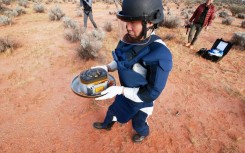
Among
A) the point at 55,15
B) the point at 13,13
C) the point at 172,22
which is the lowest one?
the point at 13,13

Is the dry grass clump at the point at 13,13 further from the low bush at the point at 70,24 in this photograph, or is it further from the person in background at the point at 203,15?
the person in background at the point at 203,15

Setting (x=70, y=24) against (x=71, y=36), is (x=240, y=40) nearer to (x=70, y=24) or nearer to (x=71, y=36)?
(x=71, y=36)

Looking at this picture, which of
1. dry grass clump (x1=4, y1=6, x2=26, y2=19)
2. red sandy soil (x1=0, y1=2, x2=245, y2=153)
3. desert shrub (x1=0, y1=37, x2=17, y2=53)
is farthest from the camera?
dry grass clump (x1=4, y1=6, x2=26, y2=19)

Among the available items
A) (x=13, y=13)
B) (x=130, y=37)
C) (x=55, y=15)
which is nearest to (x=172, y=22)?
(x=55, y=15)

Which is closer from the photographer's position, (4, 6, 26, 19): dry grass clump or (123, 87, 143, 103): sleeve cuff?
(123, 87, 143, 103): sleeve cuff

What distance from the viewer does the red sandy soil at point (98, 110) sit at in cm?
283

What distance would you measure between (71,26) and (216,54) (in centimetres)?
596

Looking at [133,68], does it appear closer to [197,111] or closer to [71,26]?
[197,111]

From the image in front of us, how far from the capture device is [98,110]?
11.2 ft

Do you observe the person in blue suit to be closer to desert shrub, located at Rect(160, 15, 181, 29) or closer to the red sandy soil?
the red sandy soil

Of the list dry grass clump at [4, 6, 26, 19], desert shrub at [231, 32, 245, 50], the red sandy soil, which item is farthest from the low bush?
desert shrub at [231, 32, 245, 50]

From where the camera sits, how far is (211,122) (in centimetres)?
339

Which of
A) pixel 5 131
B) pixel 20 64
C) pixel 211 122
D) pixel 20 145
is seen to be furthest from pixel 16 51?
pixel 211 122

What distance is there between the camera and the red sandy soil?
283 cm
